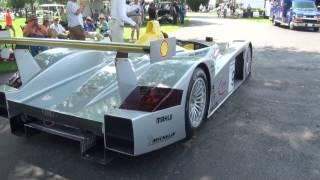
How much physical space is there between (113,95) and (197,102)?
0.91 meters

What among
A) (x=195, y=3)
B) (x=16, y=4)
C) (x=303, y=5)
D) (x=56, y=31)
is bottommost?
(x=56, y=31)

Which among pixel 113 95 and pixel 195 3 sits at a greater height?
pixel 195 3

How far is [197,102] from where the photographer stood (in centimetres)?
433

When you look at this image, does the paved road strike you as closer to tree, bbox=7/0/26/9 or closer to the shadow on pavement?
the shadow on pavement

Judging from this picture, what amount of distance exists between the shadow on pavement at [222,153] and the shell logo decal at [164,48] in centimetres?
108

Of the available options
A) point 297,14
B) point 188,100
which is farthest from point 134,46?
point 297,14

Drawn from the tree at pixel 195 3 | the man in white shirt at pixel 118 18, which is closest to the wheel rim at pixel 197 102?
the man in white shirt at pixel 118 18

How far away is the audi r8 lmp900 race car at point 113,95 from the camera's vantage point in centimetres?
345

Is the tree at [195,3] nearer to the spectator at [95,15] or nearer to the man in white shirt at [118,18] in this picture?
the spectator at [95,15]

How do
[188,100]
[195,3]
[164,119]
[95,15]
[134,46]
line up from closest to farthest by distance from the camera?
[134,46] → [164,119] → [188,100] → [95,15] → [195,3]

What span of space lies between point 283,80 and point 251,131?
3192mm

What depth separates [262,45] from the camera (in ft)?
44.9

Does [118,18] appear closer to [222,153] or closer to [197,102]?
[197,102]

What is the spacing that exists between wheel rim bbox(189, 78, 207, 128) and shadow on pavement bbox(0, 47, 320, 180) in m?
0.26
